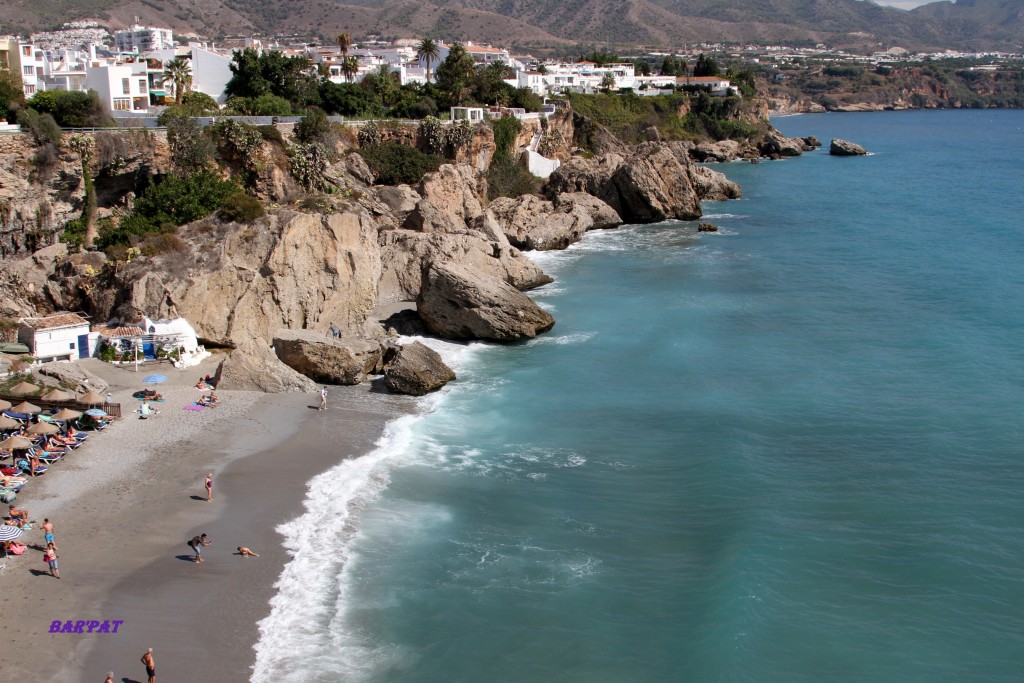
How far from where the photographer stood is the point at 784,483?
71.9 ft

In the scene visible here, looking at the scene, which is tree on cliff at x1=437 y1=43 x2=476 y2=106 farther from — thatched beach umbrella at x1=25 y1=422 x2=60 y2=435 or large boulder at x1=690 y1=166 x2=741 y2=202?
thatched beach umbrella at x1=25 y1=422 x2=60 y2=435

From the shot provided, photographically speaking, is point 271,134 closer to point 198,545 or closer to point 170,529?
point 170,529

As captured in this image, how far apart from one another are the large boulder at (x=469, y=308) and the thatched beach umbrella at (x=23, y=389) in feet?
41.9

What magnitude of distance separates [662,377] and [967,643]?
14237mm

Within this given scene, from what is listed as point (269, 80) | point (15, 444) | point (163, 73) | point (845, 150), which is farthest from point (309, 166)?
point (845, 150)

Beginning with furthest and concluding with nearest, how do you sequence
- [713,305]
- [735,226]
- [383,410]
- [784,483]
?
[735,226]
[713,305]
[383,410]
[784,483]

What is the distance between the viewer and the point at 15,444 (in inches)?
814

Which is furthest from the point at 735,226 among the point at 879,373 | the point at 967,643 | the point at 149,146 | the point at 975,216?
the point at 967,643

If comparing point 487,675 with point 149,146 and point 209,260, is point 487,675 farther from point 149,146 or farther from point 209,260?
point 149,146

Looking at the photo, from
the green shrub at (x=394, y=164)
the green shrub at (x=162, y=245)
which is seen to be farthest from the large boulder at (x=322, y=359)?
the green shrub at (x=394, y=164)

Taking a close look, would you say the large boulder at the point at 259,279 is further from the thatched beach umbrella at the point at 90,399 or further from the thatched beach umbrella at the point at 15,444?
the thatched beach umbrella at the point at 15,444

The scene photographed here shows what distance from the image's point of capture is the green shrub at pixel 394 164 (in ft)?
166

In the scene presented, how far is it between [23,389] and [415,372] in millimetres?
10015

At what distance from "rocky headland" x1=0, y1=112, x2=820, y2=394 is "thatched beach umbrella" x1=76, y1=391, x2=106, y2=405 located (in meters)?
3.65
